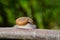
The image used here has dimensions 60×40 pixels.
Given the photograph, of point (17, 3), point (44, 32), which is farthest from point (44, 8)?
point (44, 32)

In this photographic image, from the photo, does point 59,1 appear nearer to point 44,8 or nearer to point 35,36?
point 44,8

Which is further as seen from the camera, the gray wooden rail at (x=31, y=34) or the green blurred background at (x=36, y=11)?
the green blurred background at (x=36, y=11)

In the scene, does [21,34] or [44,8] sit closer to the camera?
[21,34]

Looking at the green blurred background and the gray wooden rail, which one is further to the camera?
the green blurred background

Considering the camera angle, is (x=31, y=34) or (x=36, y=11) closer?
(x=31, y=34)
